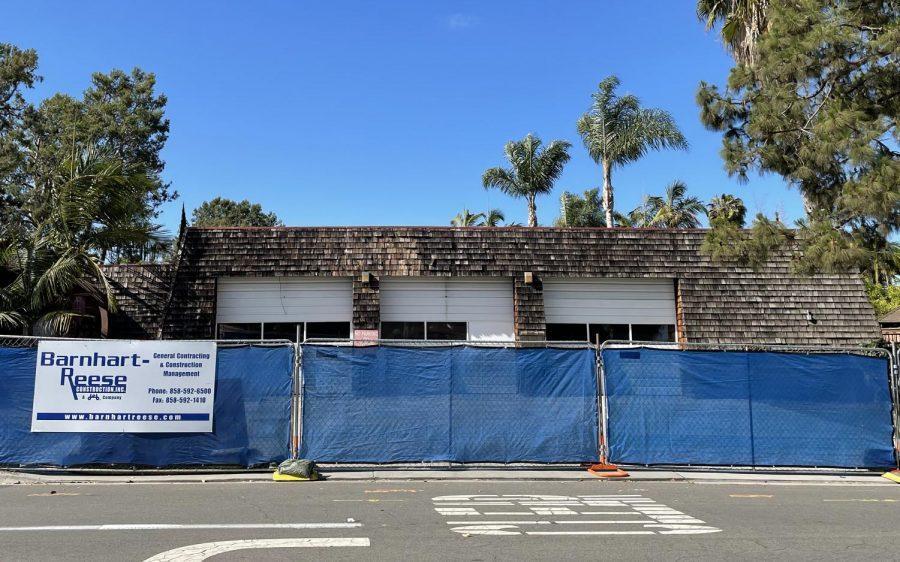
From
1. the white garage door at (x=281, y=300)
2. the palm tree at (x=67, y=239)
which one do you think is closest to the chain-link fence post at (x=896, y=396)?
the white garage door at (x=281, y=300)

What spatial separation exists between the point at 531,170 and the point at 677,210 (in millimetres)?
10082

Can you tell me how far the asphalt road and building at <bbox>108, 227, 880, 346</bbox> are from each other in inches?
A: 303

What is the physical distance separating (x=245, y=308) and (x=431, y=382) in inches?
328

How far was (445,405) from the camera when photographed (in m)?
10.6

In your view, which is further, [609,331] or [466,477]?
[609,331]

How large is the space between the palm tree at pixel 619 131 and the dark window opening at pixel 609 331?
12279 millimetres

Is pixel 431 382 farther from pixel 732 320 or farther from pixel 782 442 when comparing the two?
pixel 732 320

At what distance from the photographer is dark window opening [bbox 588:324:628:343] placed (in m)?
A: 17.6

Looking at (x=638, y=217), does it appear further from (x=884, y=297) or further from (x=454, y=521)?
(x=454, y=521)

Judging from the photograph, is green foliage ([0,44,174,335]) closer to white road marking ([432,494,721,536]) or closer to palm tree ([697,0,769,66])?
white road marking ([432,494,721,536])

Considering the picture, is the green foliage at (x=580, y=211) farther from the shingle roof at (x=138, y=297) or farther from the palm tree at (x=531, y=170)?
the shingle roof at (x=138, y=297)

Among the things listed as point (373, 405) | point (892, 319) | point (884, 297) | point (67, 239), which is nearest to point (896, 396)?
point (373, 405)

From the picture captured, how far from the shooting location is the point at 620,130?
95.5ft

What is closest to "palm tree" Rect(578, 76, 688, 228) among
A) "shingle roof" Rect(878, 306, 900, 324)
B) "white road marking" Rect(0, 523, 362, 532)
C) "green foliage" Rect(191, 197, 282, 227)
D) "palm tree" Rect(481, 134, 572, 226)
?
"palm tree" Rect(481, 134, 572, 226)
